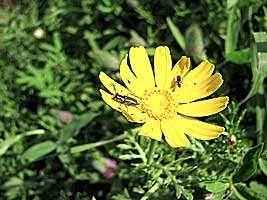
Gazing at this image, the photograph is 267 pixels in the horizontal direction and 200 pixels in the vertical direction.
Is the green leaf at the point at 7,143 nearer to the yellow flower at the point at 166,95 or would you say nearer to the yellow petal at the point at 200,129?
the yellow flower at the point at 166,95

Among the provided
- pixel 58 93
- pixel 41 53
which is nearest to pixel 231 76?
pixel 58 93

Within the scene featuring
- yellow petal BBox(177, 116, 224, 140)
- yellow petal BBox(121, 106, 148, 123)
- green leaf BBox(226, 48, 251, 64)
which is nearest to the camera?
yellow petal BBox(177, 116, 224, 140)

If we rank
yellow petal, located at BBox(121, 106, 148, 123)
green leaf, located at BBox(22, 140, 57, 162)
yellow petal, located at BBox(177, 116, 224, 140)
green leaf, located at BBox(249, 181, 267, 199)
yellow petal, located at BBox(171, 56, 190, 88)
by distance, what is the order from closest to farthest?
yellow petal, located at BBox(177, 116, 224, 140) < yellow petal, located at BBox(121, 106, 148, 123) < yellow petal, located at BBox(171, 56, 190, 88) < green leaf, located at BBox(249, 181, 267, 199) < green leaf, located at BBox(22, 140, 57, 162)

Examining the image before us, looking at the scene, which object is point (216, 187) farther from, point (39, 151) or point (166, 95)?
point (39, 151)

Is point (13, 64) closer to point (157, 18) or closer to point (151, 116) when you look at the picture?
point (157, 18)

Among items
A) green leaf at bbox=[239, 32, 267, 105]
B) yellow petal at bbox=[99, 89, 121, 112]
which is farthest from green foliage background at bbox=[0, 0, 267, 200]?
yellow petal at bbox=[99, 89, 121, 112]

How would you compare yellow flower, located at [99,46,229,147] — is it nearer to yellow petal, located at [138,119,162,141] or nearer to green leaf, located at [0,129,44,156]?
yellow petal, located at [138,119,162,141]

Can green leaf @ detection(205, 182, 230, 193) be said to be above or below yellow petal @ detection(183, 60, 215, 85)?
below
